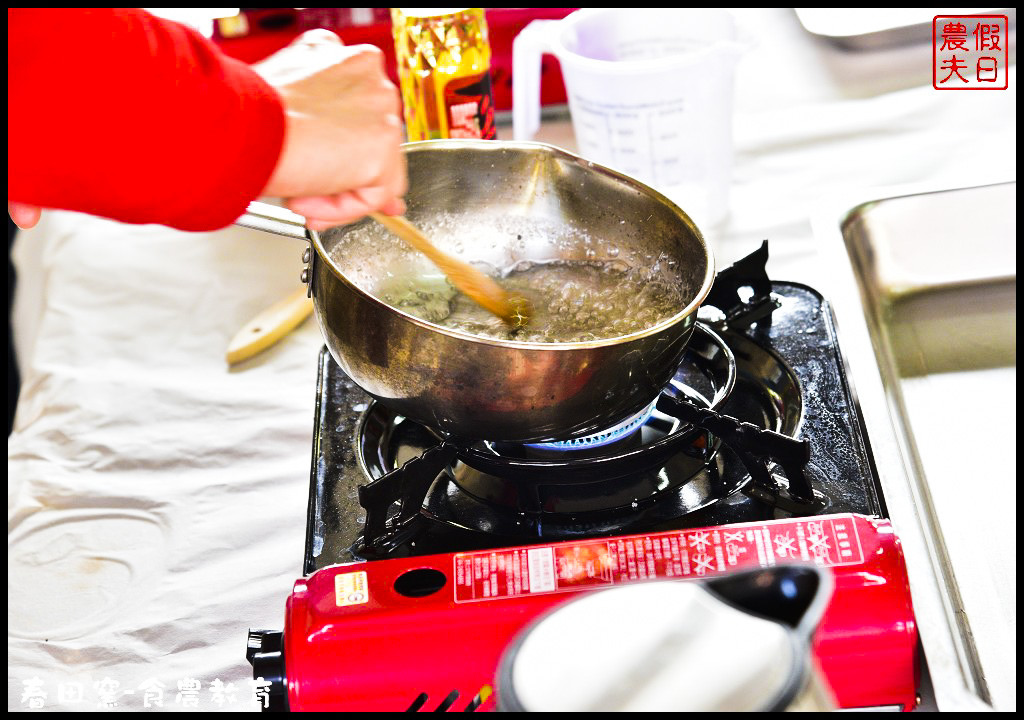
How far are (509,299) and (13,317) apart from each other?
699 millimetres

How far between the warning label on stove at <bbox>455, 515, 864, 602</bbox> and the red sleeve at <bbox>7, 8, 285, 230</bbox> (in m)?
0.27

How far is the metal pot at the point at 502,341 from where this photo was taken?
612 mm

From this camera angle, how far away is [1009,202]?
1024 millimetres

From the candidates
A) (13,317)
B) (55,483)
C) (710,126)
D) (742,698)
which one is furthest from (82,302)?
(742,698)

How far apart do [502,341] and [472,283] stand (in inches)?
6.0

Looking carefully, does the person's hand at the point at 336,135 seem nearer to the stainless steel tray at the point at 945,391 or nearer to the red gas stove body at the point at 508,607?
the red gas stove body at the point at 508,607

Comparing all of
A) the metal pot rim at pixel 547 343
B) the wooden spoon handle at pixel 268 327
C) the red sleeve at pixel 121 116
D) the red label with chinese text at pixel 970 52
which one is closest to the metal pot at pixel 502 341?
the metal pot rim at pixel 547 343

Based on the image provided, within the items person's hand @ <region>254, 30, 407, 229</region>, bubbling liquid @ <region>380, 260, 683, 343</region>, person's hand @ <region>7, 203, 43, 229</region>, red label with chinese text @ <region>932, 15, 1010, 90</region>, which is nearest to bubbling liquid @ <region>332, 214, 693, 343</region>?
bubbling liquid @ <region>380, 260, 683, 343</region>

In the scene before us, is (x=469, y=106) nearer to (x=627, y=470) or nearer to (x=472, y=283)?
(x=472, y=283)

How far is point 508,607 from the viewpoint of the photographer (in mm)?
588

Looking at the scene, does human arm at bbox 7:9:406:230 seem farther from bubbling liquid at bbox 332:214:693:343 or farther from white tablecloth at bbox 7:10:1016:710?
white tablecloth at bbox 7:10:1016:710

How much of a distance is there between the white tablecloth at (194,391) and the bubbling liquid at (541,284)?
19 centimetres

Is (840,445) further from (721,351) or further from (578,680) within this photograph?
(578,680)

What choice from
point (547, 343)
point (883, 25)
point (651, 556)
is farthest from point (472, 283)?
point (883, 25)
